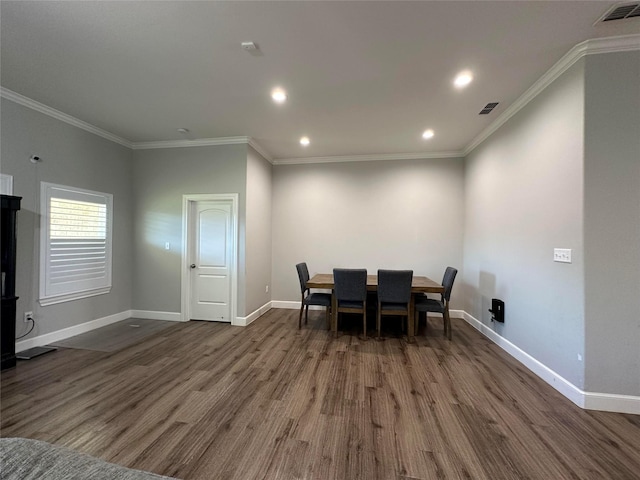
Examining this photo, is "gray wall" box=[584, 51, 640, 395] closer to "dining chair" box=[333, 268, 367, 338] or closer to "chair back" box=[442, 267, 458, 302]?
"chair back" box=[442, 267, 458, 302]

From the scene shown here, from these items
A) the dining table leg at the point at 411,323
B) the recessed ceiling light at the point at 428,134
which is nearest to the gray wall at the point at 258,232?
the dining table leg at the point at 411,323

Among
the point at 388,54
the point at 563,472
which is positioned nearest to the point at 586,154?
the point at 388,54

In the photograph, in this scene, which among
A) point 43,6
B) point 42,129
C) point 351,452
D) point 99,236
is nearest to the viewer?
point 351,452

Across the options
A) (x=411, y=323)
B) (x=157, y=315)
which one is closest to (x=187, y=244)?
(x=157, y=315)

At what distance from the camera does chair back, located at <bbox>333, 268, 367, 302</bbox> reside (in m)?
3.61

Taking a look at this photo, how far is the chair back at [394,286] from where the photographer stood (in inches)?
138

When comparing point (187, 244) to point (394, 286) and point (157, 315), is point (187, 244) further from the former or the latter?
point (394, 286)

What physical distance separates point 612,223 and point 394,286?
2.11m

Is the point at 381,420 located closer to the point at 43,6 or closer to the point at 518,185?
the point at 518,185

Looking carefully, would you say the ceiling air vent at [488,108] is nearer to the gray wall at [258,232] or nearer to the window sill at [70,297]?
the gray wall at [258,232]

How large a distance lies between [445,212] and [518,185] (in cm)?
173

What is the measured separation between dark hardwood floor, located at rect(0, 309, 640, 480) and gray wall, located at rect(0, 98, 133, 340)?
0.73 metres

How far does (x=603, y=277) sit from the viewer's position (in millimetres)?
2082

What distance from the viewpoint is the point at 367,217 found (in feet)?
16.4
